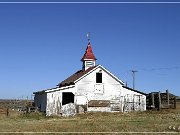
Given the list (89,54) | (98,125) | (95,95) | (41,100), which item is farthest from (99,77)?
(98,125)

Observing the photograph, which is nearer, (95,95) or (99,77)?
(95,95)

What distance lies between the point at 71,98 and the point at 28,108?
6.87 meters

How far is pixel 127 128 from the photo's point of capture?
74.1 ft

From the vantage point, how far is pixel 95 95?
4384 centimetres

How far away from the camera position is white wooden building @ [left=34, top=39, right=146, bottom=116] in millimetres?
42125

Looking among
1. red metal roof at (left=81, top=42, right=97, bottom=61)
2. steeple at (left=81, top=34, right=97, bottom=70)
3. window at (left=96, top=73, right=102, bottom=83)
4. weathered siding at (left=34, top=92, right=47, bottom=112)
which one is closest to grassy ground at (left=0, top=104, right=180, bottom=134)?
weathered siding at (left=34, top=92, right=47, bottom=112)

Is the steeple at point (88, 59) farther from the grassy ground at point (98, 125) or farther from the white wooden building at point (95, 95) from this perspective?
the grassy ground at point (98, 125)

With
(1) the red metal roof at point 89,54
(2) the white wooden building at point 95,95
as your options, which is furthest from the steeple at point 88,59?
(2) the white wooden building at point 95,95

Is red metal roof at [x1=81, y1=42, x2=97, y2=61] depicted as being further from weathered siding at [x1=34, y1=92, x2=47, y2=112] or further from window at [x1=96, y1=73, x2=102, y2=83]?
weathered siding at [x1=34, y1=92, x2=47, y2=112]

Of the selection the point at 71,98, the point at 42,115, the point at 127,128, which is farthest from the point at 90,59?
the point at 127,128

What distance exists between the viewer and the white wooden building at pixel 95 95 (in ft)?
138

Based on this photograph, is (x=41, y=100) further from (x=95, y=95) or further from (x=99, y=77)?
(x=99, y=77)

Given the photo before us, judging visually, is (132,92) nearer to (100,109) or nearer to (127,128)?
(100,109)

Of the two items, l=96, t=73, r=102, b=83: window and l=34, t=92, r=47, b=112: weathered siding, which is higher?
l=96, t=73, r=102, b=83: window
